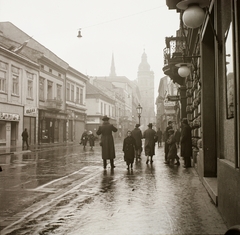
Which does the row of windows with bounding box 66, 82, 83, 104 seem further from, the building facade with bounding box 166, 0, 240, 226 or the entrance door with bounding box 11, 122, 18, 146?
the building facade with bounding box 166, 0, 240, 226

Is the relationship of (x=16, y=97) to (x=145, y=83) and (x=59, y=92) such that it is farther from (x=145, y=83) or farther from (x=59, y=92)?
(x=145, y=83)

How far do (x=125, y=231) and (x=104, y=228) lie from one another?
0.99 ft

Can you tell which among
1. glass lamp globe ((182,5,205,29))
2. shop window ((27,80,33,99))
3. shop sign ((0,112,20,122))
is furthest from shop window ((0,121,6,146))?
glass lamp globe ((182,5,205,29))

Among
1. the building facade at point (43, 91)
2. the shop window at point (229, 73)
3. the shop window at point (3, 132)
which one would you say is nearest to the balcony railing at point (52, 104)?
the building facade at point (43, 91)

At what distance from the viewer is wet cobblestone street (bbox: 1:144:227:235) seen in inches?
183

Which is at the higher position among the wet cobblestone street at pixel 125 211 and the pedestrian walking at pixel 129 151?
the pedestrian walking at pixel 129 151

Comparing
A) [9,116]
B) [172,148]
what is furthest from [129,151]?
[9,116]

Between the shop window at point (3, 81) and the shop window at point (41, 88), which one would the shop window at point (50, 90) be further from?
the shop window at point (3, 81)

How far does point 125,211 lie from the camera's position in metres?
5.62

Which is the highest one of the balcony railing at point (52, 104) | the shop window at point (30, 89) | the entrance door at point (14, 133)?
the shop window at point (30, 89)

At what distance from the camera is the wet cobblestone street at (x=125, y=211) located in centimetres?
465

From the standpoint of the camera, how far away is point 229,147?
16.4 feet

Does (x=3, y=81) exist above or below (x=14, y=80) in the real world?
below

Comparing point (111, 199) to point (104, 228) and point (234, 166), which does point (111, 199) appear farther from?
point (234, 166)
